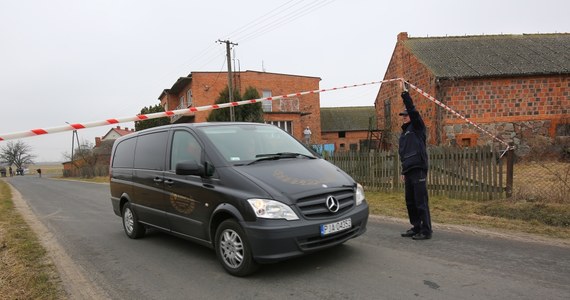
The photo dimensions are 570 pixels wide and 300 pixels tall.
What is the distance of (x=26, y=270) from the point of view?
4934mm

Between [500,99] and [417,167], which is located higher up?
[500,99]

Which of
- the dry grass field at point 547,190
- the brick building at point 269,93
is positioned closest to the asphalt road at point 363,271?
the dry grass field at point 547,190

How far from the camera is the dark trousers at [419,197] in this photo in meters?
5.52

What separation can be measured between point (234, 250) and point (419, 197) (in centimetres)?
281

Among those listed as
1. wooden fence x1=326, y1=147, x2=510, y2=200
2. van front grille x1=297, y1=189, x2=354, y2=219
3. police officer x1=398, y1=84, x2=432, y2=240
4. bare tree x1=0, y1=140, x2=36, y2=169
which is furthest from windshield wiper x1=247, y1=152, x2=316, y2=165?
bare tree x1=0, y1=140, x2=36, y2=169

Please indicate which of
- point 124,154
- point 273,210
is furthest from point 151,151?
point 273,210

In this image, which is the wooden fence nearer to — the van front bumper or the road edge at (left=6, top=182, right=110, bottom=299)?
the van front bumper

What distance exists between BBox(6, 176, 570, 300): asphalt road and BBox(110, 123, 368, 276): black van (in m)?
0.33

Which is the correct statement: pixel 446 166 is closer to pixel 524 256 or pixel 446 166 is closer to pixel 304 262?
pixel 524 256

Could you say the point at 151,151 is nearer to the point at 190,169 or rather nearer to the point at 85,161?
the point at 190,169

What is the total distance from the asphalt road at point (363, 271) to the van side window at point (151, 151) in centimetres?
127

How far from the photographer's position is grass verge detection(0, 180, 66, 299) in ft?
13.5

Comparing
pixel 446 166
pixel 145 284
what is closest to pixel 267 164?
pixel 145 284

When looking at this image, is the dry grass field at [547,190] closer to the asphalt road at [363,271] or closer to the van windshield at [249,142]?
the asphalt road at [363,271]
